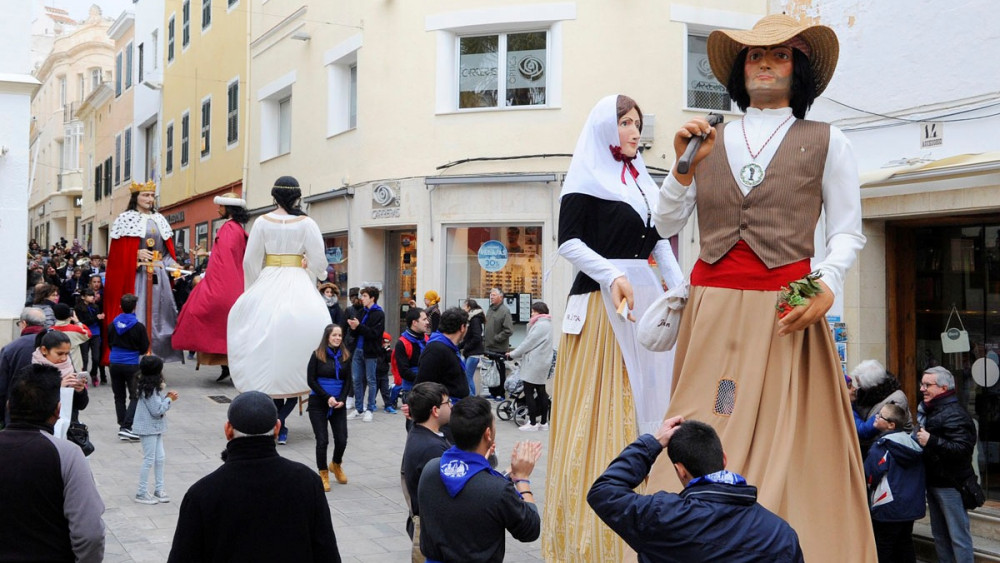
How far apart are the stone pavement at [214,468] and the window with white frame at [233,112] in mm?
11306

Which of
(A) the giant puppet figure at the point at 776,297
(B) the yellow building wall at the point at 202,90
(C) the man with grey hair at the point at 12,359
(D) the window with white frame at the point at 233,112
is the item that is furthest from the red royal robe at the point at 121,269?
(D) the window with white frame at the point at 233,112

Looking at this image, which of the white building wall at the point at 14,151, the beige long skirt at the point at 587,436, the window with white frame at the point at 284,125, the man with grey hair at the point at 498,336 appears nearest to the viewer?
the beige long skirt at the point at 587,436

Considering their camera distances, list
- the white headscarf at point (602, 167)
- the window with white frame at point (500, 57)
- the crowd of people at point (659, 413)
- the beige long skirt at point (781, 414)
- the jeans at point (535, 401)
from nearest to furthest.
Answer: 1. the crowd of people at point (659, 413)
2. the beige long skirt at point (781, 414)
3. the white headscarf at point (602, 167)
4. the jeans at point (535, 401)
5. the window with white frame at point (500, 57)

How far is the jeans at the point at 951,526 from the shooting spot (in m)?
6.03

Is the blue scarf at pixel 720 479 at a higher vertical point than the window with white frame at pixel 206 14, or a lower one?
lower

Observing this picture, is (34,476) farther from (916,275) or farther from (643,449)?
(916,275)

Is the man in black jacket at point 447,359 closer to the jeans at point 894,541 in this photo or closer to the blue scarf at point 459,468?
the jeans at point 894,541

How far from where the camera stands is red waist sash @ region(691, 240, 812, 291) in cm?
367

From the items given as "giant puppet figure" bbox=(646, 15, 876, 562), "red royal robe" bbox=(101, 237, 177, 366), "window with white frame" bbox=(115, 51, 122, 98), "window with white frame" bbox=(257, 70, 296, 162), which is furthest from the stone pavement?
"window with white frame" bbox=(115, 51, 122, 98)

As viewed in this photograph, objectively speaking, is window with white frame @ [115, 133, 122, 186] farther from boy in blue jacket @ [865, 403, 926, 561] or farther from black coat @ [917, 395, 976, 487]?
black coat @ [917, 395, 976, 487]

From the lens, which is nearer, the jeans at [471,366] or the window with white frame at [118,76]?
the jeans at [471,366]

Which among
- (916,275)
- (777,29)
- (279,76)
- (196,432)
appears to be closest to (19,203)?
(196,432)

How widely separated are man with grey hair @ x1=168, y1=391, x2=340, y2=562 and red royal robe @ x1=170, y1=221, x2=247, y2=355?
27.3 ft

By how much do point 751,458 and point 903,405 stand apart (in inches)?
123
